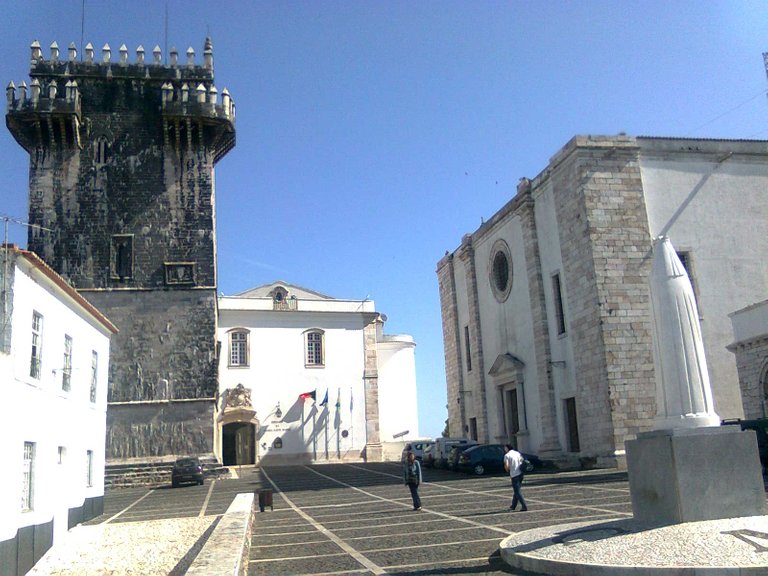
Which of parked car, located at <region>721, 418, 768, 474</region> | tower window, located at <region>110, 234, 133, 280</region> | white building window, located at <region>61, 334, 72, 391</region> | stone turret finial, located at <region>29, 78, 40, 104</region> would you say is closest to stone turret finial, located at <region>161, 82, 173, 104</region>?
stone turret finial, located at <region>29, 78, 40, 104</region>

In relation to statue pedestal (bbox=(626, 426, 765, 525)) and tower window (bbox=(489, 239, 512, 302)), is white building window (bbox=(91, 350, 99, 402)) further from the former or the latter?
tower window (bbox=(489, 239, 512, 302))

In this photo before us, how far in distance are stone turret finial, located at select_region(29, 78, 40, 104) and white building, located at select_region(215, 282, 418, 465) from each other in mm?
14687

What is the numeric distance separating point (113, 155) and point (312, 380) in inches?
650

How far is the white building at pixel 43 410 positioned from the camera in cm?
1216

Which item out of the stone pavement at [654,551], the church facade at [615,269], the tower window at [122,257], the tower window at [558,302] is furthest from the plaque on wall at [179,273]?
the stone pavement at [654,551]

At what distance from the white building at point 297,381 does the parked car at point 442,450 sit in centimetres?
1120

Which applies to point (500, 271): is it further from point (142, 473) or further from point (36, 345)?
point (36, 345)

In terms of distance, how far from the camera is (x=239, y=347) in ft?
133

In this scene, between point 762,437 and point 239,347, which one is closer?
point 762,437

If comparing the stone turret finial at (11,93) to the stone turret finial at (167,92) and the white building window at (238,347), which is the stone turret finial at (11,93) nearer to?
the stone turret finial at (167,92)

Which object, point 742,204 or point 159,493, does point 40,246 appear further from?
point 742,204

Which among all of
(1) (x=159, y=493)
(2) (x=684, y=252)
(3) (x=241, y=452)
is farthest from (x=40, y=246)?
(2) (x=684, y=252)

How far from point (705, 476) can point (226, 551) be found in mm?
5046

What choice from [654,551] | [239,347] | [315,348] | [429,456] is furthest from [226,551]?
[315,348]
